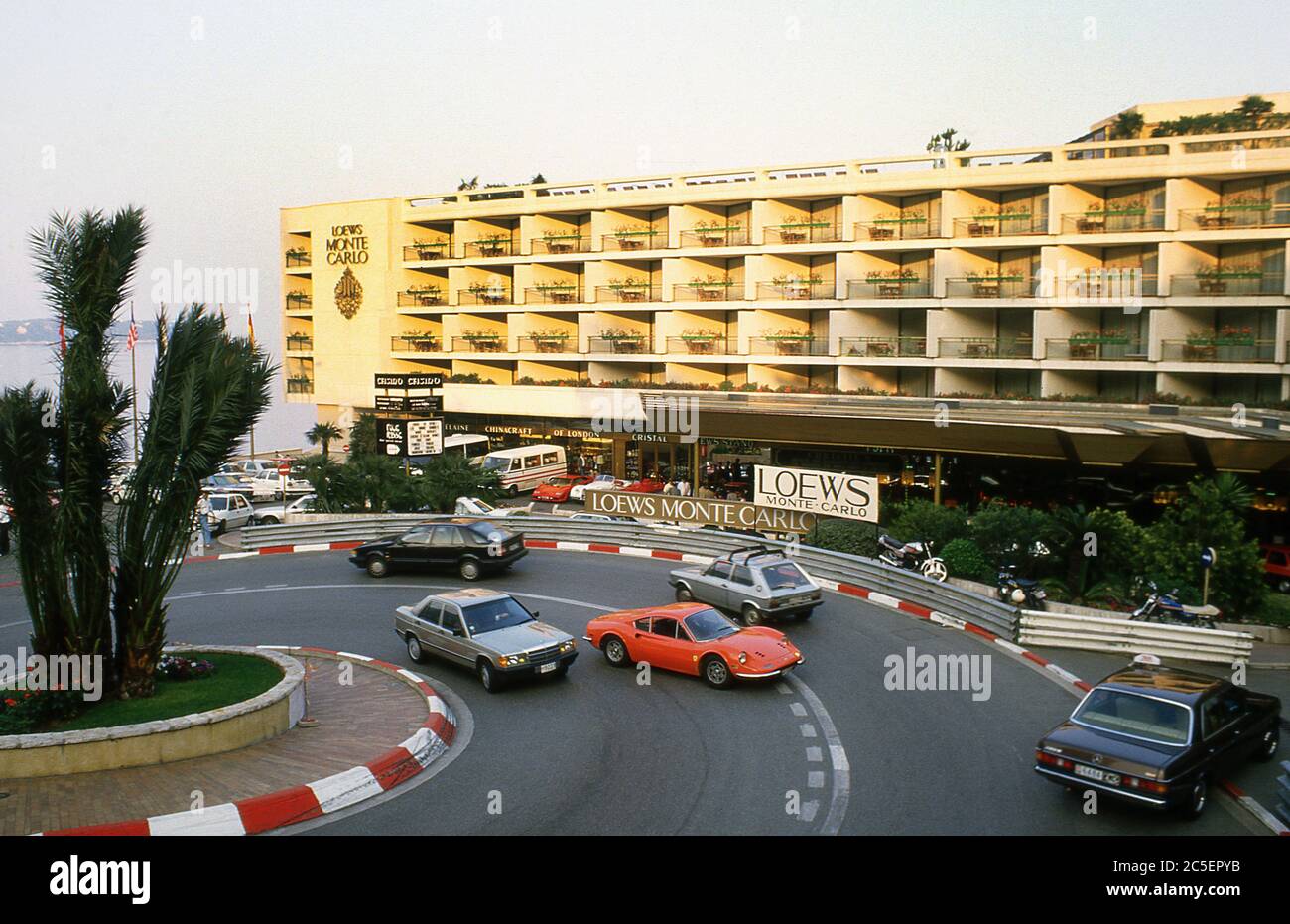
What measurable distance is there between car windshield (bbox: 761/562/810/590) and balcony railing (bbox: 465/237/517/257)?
42.9 m

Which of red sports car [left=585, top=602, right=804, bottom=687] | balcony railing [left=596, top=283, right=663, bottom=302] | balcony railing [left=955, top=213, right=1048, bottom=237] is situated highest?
balcony railing [left=955, top=213, right=1048, bottom=237]

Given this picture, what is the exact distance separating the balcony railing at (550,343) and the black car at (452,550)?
3204cm

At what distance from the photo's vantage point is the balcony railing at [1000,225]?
42.4m

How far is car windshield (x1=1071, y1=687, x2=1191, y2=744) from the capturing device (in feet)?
36.8

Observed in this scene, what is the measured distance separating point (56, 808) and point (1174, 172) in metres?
42.7

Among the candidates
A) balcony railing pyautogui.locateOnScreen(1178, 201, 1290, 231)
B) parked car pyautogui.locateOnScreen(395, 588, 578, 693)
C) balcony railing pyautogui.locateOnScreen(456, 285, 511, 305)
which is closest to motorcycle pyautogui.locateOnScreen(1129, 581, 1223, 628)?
parked car pyautogui.locateOnScreen(395, 588, 578, 693)

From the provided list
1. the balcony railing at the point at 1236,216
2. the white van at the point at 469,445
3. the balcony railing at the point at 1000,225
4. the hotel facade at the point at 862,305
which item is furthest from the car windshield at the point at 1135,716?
the white van at the point at 469,445

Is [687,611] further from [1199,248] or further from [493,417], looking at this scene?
[493,417]

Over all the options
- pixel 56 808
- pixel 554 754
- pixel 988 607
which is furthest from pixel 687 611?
pixel 56 808

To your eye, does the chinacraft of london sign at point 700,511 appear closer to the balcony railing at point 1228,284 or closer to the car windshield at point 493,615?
the car windshield at point 493,615

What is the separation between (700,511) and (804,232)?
77.3 ft

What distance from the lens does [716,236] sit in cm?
5075

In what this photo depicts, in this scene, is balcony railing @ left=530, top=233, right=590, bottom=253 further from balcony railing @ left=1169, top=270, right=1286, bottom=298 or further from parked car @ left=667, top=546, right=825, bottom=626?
parked car @ left=667, top=546, right=825, bottom=626

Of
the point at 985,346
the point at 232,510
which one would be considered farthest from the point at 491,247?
the point at 985,346
